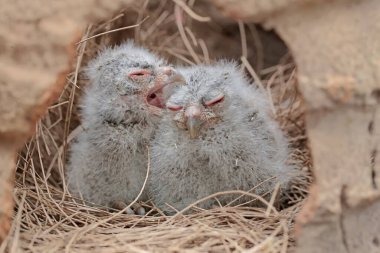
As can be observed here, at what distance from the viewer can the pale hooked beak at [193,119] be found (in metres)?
2.95

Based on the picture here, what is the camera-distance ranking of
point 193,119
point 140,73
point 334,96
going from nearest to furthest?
point 334,96
point 193,119
point 140,73

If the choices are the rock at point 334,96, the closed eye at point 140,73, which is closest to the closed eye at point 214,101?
the closed eye at point 140,73

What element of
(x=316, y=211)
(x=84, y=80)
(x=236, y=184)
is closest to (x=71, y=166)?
(x=84, y=80)

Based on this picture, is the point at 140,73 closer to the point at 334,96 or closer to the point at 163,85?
the point at 163,85

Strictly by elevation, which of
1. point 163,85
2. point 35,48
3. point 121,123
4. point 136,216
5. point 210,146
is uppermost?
point 35,48

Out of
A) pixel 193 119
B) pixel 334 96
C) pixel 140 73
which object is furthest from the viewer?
pixel 140 73

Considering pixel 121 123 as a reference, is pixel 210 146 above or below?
below

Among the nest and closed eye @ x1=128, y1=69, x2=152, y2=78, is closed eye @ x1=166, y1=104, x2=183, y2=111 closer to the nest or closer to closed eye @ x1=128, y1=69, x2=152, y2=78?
closed eye @ x1=128, y1=69, x2=152, y2=78

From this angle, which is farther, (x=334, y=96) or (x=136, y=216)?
(x=136, y=216)

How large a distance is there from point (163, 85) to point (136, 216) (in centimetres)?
63

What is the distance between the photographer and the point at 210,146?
304 cm

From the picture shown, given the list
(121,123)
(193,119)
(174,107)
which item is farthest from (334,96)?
(121,123)

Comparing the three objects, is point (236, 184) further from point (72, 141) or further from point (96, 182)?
point (72, 141)

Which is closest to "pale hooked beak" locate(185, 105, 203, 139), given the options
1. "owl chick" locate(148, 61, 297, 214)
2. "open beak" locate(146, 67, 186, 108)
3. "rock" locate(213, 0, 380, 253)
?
"owl chick" locate(148, 61, 297, 214)
